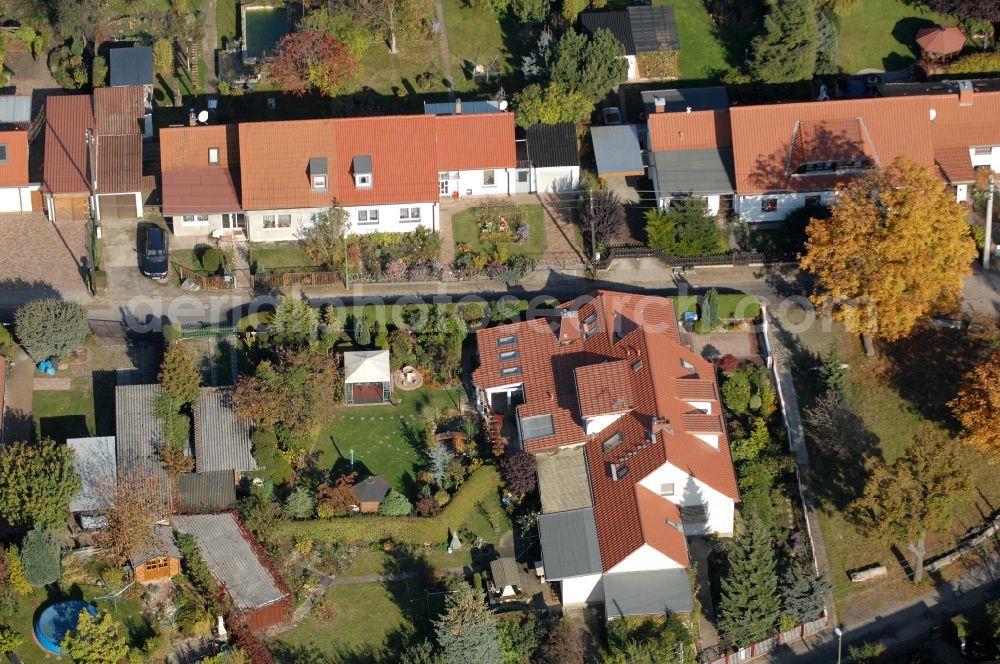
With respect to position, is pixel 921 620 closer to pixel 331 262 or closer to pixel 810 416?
pixel 810 416

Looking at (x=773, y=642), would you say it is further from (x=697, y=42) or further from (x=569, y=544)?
(x=697, y=42)

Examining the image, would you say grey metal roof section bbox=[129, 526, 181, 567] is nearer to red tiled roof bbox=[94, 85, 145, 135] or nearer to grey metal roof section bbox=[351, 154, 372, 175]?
grey metal roof section bbox=[351, 154, 372, 175]

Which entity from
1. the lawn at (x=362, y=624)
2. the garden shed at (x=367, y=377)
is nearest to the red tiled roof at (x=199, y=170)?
the garden shed at (x=367, y=377)

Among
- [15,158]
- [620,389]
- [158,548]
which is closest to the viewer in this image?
[158,548]

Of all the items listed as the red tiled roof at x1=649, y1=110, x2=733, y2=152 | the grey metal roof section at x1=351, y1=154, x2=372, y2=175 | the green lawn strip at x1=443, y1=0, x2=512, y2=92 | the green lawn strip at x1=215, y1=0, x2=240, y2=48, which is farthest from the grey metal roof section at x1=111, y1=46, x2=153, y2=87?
the red tiled roof at x1=649, y1=110, x2=733, y2=152

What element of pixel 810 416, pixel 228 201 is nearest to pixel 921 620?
pixel 810 416

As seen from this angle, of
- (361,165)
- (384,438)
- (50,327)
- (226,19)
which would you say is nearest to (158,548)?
(384,438)
